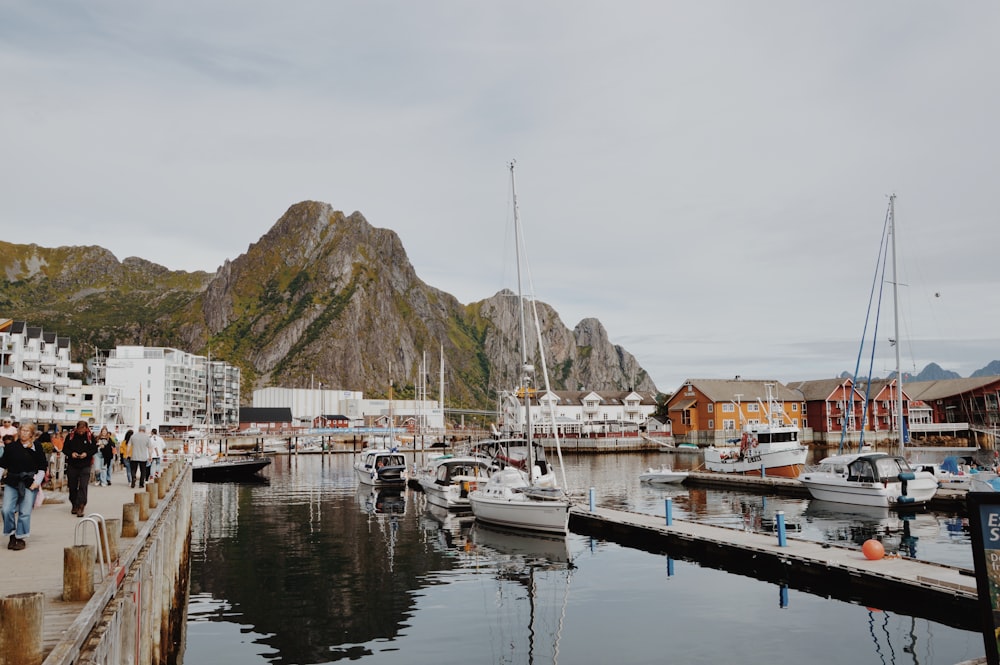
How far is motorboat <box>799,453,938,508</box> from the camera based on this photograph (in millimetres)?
41688

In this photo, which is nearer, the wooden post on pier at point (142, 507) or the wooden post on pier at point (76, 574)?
the wooden post on pier at point (76, 574)

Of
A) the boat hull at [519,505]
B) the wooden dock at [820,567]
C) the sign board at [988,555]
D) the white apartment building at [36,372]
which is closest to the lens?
the sign board at [988,555]

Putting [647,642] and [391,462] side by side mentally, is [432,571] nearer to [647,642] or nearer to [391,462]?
[647,642]

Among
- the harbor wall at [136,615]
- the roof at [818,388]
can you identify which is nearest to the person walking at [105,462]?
the harbor wall at [136,615]

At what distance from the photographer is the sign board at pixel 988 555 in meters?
10.5

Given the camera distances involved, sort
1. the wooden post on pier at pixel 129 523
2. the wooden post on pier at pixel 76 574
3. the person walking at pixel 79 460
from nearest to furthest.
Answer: the wooden post on pier at pixel 76 574
the wooden post on pier at pixel 129 523
the person walking at pixel 79 460

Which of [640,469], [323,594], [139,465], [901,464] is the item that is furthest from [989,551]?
[640,469]

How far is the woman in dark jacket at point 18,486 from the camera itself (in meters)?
15.5

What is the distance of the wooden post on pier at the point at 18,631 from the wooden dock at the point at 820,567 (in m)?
21.4

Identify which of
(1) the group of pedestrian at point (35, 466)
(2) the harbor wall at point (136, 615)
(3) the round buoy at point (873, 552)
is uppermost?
(1) the group of pedestrian at point (35, 466)

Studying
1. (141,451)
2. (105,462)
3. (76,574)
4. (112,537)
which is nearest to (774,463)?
(141,451)

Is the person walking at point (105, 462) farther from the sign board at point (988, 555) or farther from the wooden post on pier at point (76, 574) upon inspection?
the sign board at point (988, 555)

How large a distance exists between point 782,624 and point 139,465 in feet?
91.3

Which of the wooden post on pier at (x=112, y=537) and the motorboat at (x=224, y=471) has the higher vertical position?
the wooden post on pier at (x=112, y=537)
